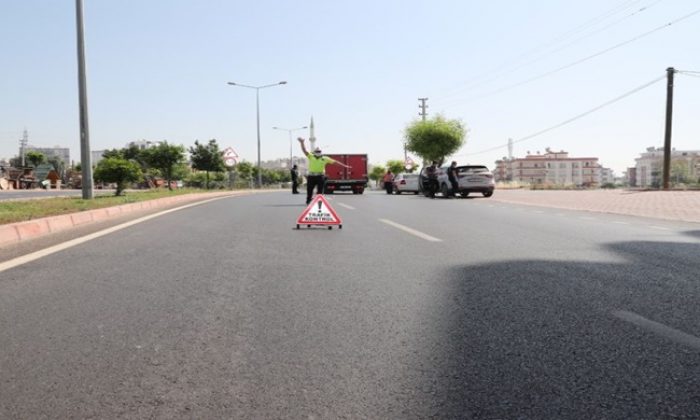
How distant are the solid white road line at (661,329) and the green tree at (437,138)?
2431 inches

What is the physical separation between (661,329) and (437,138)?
62772 millimetres

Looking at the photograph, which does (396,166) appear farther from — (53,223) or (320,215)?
(53,223)

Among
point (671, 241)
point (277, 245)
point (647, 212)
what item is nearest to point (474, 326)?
point (277, 245)

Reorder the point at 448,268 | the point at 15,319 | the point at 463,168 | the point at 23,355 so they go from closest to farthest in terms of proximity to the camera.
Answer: the point at 23,355 → the point at 15,319 → the point at 448,268 → the point at 463,168

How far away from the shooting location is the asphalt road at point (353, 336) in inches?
91.9

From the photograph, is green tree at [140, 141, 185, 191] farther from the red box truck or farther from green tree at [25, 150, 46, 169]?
green tree at [25, 150, 46, 169]

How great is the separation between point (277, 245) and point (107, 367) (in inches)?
188

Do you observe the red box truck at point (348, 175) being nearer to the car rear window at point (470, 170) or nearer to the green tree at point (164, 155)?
the green tree at point (164, 155)

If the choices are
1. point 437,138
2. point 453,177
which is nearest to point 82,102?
point 453,177

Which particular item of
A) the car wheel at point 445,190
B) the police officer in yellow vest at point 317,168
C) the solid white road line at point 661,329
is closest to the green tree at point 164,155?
the car wheel at point 445,190

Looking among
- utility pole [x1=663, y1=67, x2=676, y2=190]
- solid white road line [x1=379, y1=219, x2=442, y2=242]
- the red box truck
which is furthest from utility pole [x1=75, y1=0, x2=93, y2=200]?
utility pole [x1=663, y1=67, x2=676, y2=190]

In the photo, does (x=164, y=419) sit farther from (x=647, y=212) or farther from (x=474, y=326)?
(x=647, y=212)

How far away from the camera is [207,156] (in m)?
43.5

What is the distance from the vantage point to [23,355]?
294cm
